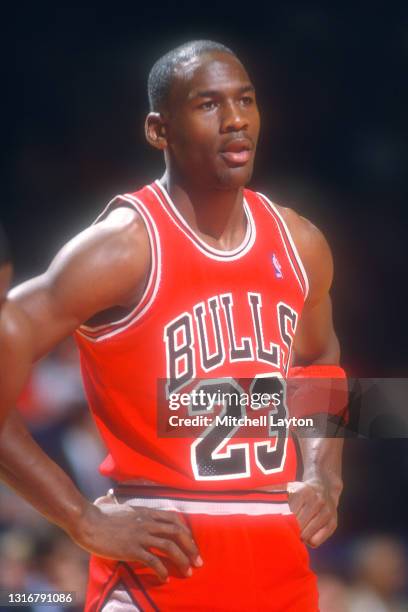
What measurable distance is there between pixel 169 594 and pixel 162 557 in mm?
87

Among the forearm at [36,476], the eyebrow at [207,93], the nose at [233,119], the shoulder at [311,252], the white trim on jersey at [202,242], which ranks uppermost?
the eyebrow at [207,93]

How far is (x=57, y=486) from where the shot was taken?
8.28ft

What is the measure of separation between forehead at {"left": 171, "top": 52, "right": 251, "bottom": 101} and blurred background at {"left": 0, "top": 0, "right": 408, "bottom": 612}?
1859 millimetres

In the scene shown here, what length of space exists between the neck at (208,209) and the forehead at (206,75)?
0.24 m

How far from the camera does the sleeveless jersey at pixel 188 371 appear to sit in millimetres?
2633

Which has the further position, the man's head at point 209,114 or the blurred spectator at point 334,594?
the blurred spectator at point 334,594

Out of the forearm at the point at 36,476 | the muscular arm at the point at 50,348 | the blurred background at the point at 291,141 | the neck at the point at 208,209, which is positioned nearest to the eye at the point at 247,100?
the neck at the point at 208,209

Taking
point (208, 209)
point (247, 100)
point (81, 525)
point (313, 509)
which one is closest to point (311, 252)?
point (208, 209)

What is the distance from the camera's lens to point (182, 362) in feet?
8.73

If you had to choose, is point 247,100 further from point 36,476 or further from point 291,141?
point 291,141

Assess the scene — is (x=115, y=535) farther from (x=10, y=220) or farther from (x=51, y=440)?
(x=10, y=220)

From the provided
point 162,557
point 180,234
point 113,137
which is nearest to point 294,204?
point 113,137

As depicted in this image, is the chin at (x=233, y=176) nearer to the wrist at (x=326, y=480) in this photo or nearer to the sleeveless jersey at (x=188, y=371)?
the sleeveless jersey at (x=188, y=371)

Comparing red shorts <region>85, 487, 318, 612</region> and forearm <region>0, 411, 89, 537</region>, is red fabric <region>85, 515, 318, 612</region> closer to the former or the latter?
red shorts <region>85, 487, 318, 612</region>
